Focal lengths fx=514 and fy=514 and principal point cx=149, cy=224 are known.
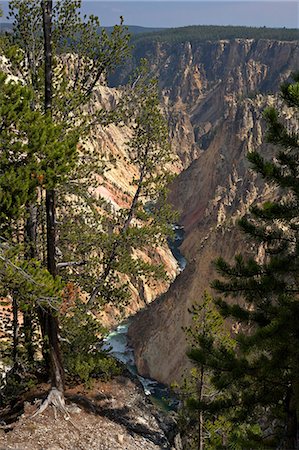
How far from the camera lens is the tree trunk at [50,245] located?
9477mm

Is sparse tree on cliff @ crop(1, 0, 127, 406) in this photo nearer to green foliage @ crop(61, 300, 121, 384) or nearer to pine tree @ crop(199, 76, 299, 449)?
green foliage @ crop(61, 300, 121, 384)

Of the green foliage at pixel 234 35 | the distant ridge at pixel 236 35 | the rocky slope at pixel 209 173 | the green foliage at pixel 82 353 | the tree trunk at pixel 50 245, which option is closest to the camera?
the tree trunk at pixel 50 245

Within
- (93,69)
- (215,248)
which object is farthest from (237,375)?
(215,248)

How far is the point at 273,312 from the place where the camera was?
977cm

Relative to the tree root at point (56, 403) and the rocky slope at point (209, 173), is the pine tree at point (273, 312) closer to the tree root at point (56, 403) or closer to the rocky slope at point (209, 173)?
the tree root at point (56, 403)

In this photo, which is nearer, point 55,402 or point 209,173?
point 55,402

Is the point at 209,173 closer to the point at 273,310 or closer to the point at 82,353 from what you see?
the point at 82,353

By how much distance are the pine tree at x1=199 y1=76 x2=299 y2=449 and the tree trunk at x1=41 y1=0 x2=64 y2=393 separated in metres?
3.18

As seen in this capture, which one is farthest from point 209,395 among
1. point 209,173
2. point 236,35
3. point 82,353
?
point 236,35

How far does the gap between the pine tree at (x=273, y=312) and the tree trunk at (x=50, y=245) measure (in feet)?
10.4

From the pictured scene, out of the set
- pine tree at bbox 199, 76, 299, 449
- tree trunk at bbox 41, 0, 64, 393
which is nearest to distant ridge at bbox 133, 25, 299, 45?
pine tree at bbox 199, 76, 299, 449

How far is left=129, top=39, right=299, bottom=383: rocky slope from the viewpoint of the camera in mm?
33938

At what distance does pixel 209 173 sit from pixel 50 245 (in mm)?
59661

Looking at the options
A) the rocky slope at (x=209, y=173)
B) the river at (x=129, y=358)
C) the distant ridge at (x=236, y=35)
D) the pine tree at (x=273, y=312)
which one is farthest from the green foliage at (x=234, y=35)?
the pine tree at (x=273, y=312)
